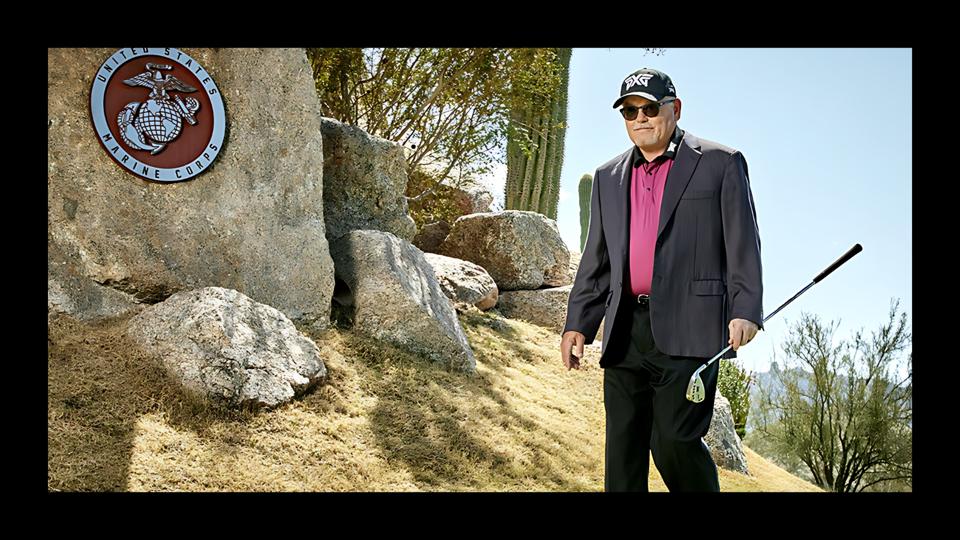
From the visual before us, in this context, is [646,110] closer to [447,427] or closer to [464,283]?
[447,427]

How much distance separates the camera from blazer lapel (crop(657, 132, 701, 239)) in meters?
3.45

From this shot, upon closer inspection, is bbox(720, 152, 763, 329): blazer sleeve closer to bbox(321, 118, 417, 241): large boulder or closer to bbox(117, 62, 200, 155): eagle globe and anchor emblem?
bbox(117, 62, 200, 155): eagle globe and anchor emblem

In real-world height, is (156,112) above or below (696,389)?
above

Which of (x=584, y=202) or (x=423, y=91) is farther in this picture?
(x=584, y=202)

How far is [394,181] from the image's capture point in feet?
27.9

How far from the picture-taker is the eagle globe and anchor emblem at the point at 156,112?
19.6 feet

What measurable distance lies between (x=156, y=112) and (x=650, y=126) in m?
4.04

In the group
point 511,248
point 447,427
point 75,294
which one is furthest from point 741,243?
point 511,248

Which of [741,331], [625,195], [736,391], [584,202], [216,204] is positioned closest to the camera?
[741,331]

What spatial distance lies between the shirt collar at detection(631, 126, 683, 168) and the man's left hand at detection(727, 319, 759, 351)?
2.57ft

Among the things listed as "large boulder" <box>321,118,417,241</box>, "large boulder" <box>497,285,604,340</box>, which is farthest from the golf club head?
"large boulder" <box>497,285,604,340</box>

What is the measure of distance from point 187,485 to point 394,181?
455 centimetres

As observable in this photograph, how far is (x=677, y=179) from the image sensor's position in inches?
136

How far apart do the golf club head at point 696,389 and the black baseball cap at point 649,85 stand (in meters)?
1.19
